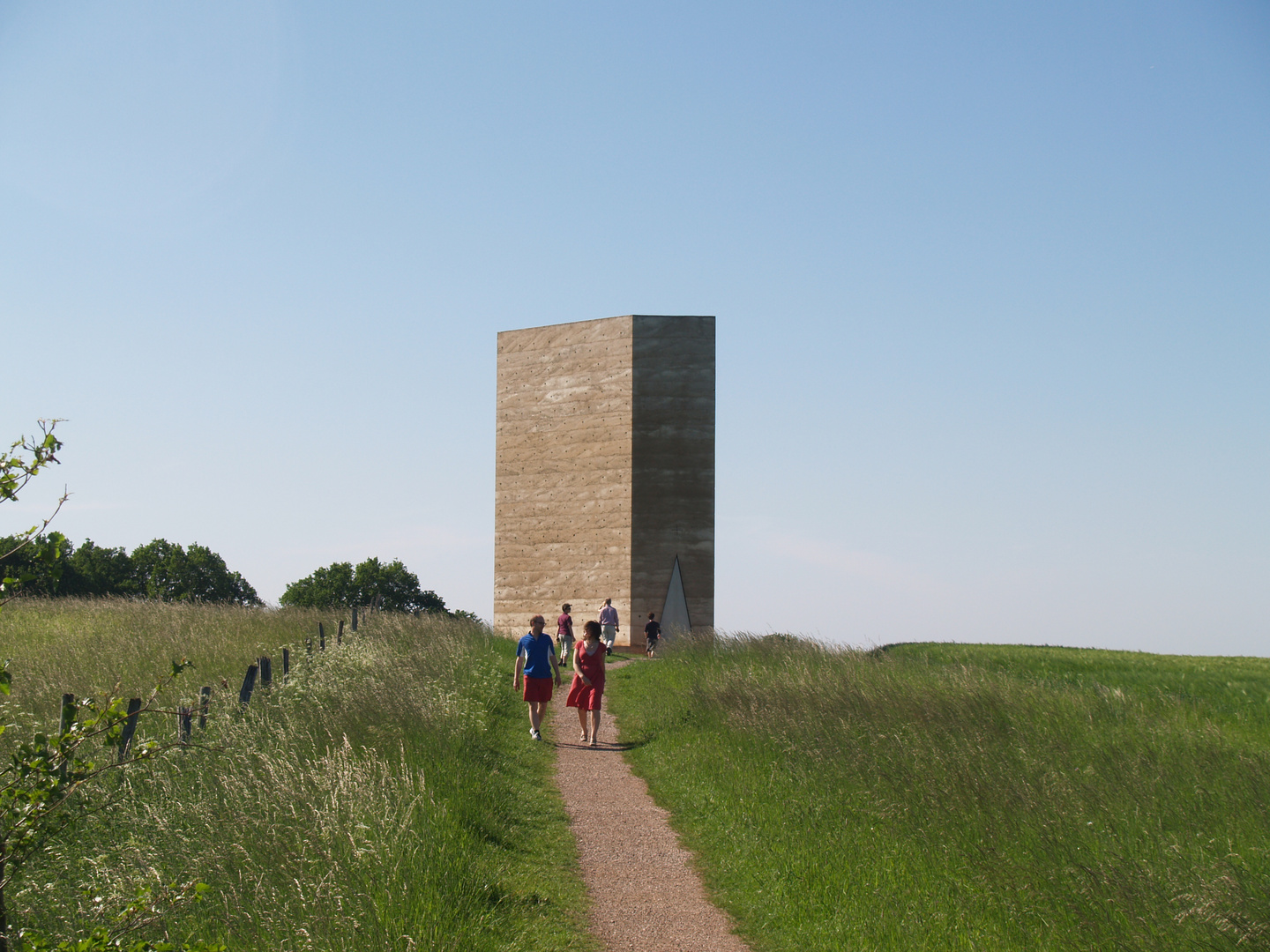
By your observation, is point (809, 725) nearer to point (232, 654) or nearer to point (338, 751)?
point (338, 751)

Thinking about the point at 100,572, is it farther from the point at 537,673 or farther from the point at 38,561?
the point at 38,561

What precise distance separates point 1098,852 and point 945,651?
21.6m

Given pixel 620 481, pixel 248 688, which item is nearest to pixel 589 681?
pixel 248 688

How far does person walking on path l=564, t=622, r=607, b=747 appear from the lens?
1202cm

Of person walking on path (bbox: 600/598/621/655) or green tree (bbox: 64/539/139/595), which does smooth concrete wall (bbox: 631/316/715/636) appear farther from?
green tree (bbox: 64/539/139/595)

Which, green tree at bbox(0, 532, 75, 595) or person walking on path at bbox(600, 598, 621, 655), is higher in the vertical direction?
green tree at bbox(0, 532, 75, 595)

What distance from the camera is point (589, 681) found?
12141mm

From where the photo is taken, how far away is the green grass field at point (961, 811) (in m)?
5.28

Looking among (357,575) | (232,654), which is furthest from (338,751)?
(357,575)

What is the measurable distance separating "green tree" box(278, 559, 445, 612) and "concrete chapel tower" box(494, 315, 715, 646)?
3306 cm

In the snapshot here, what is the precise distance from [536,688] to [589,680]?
2.43 ft

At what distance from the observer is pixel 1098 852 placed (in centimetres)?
609

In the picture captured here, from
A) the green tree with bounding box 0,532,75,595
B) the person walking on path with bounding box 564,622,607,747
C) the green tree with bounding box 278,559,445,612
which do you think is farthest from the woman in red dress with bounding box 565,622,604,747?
the green tree with bounding box 278,559,445,612

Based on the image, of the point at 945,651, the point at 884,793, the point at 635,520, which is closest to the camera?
the point at 884,793
